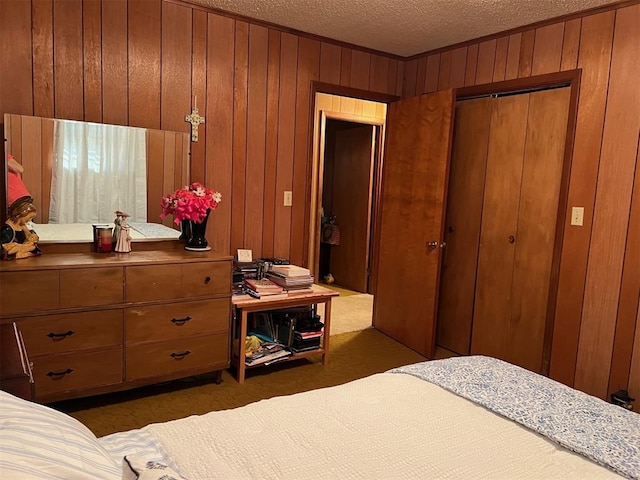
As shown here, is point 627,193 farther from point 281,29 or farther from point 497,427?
point 281,29

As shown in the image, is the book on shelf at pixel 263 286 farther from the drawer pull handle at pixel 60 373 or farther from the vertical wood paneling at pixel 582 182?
the vertical wood paneling at pixel 582 182

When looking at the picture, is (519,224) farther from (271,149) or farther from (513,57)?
(271,149)

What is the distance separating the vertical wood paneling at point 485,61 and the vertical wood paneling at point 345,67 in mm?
980

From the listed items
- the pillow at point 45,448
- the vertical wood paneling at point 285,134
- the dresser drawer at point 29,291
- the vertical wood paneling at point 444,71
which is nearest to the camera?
the pillow at point 45,448

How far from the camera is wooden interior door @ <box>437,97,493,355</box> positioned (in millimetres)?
3471

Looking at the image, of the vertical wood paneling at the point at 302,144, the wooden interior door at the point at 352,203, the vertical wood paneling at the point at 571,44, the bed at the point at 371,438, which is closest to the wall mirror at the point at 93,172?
the vertical wood paneling at the point at 302,144

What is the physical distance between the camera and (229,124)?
3211mm

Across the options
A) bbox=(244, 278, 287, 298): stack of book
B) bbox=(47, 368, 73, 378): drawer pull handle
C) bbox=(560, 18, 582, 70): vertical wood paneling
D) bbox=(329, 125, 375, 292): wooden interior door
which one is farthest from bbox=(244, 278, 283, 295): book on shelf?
bbox=(329, 125, 375, 292): wooden interior door

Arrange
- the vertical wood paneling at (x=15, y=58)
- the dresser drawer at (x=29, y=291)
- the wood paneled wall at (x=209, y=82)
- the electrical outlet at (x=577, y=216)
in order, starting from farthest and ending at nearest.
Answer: the electrical outlet at (x=577, y=216) < the wood paneled wall at (x=209, y=82) < the vertical wood paneling at (x=15, y=58) < the dresser drawer at (x=29, y=291)

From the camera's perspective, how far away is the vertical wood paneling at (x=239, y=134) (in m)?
3.18

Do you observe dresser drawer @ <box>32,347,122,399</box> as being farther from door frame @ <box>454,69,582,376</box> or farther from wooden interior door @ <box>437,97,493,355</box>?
door frame @ <box>454,69,582,376</box>

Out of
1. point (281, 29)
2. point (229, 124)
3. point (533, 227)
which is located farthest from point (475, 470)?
point (281, 29)

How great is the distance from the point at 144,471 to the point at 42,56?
2.54 metres

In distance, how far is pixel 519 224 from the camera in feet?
10.6
